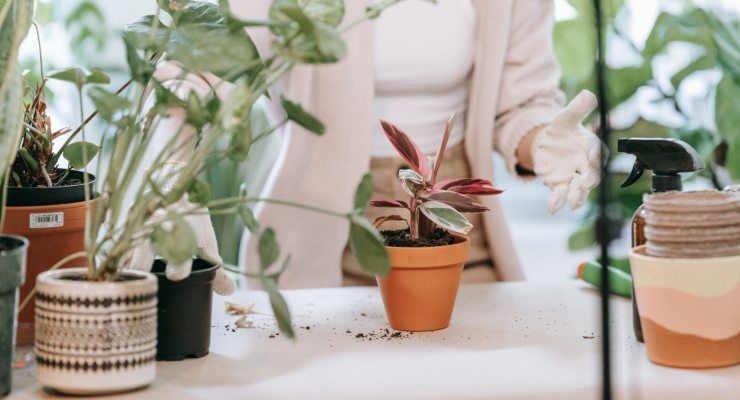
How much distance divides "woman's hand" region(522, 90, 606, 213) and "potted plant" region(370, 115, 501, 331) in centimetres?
18

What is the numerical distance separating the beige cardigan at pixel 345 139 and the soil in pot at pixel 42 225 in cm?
61

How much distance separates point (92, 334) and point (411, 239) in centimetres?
39

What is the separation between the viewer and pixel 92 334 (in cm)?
70

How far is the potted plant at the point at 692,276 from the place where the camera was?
775 mm

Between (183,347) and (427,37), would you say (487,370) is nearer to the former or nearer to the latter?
(183,347)

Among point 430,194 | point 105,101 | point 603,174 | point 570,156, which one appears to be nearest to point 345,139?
point 570,156

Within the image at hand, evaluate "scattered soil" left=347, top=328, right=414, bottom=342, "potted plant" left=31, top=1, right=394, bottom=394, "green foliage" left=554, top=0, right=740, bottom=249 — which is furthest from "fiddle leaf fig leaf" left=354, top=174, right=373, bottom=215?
"green foliage" left=554, top=0, right=740, bottom=249

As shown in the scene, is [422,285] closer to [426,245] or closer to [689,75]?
[426,245]

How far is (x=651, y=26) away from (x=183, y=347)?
1.49 meters

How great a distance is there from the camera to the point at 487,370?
2.65ft

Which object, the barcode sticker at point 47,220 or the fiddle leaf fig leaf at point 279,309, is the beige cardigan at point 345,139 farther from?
the fiddle leaf fig leaf at point 279,309

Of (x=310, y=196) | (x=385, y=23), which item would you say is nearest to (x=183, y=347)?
(x=310, y=196)

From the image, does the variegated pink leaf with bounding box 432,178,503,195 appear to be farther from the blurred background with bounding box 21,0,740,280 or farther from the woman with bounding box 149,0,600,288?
the blurred background with bounding box 21,0,740,280

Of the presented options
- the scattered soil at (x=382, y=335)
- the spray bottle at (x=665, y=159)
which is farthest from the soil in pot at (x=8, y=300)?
the spray bottle at (x=665, y=159)
